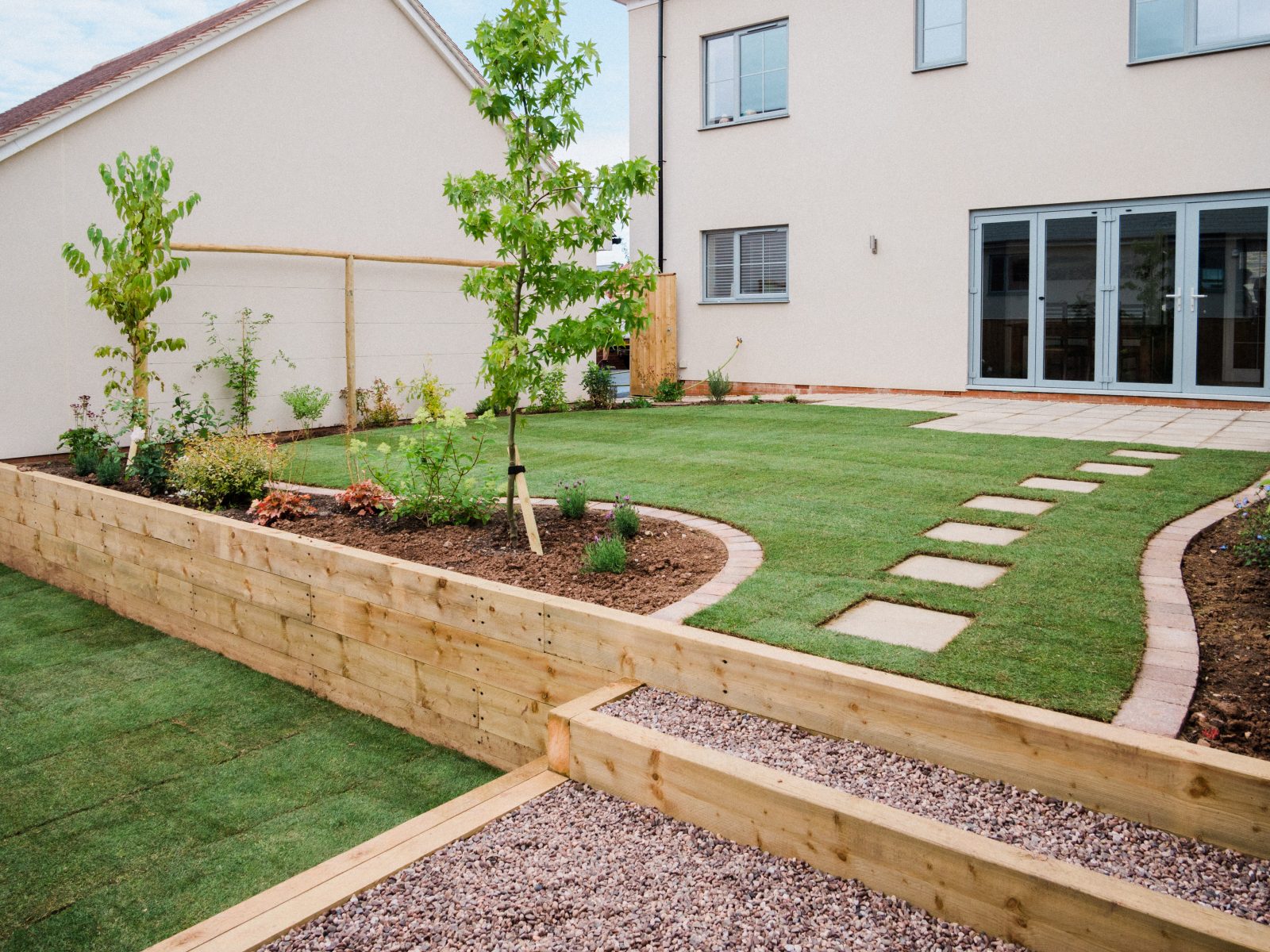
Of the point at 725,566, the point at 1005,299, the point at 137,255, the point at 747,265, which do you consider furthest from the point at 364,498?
the point at 747,265

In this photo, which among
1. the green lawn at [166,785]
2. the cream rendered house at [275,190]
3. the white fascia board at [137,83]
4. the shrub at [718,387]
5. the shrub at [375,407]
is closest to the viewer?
the green lawn at [166,785]

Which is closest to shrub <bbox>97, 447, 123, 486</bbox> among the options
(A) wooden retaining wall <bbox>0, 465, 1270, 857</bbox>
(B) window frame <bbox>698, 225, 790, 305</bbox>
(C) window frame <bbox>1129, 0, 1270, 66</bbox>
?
(A) wooden retaining wall <bbox>0, 465, 1270, 857</bbox>

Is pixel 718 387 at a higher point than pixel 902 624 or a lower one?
higher

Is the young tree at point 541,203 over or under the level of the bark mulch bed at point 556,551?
over

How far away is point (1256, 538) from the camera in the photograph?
4297mm

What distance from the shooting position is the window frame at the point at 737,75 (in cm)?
1384

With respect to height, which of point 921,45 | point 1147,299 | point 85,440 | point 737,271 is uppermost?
point 921,45

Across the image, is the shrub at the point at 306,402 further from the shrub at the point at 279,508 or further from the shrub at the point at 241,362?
the shrub at the point at 279,508

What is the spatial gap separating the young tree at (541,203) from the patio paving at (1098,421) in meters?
5.00

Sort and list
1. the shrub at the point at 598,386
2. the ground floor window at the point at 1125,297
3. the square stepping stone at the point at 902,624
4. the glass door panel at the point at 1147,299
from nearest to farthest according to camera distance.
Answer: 1. the square stepping stone at the point at 902,624
2. the ground floor window at the point at 1125,297
3. the glass door panel at the point at 1147,299
4. the shrub at the point at 598,386

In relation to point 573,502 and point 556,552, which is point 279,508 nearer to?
point 573,502

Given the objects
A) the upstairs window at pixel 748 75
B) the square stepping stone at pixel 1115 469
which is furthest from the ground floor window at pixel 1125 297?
the square stepping stone at pixel 1115 469

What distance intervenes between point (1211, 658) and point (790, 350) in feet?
36.3

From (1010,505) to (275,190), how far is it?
28.9 ft
